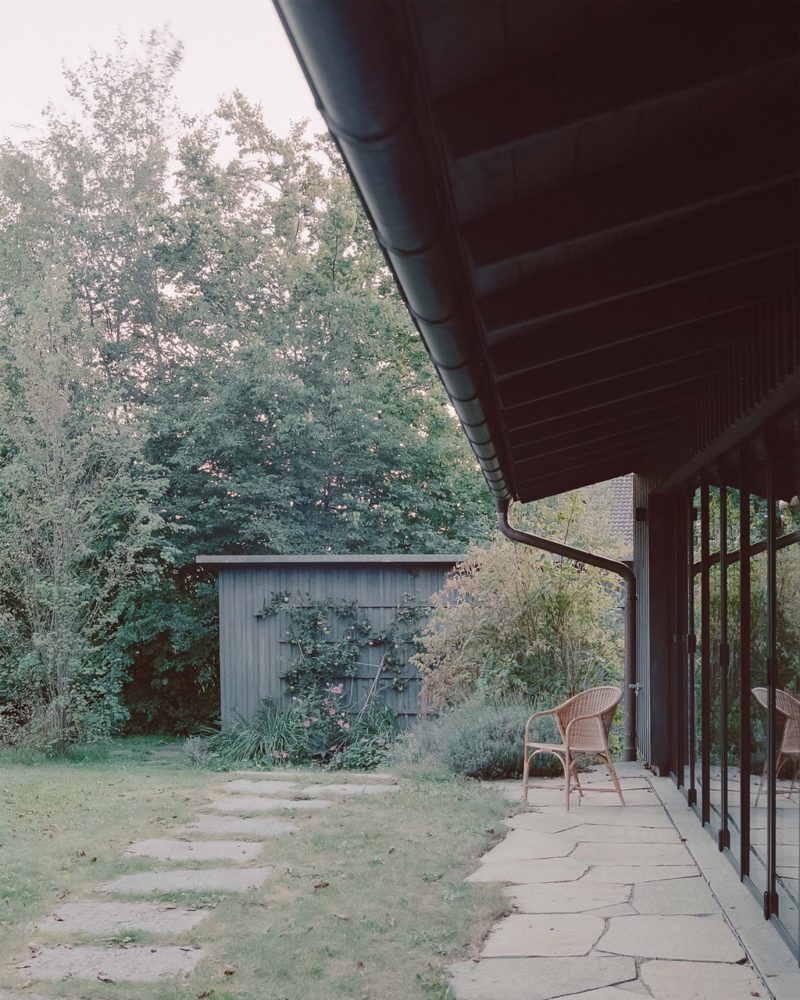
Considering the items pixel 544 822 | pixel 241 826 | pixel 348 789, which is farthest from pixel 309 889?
pixel 348 789

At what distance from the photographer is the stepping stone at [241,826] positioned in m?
6.45

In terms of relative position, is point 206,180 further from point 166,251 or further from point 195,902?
point 195,902

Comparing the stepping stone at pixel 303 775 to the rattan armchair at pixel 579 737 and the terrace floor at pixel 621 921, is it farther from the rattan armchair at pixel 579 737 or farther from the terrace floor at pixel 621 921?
the terrace floor at pixel 621 921

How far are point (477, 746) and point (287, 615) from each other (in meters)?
3.97

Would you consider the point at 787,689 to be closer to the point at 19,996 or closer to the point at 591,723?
the point at 19,996

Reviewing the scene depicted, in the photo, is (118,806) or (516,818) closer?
(516,818)

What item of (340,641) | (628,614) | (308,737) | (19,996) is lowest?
(308,737)

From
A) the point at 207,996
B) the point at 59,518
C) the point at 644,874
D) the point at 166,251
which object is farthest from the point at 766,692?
the point at 166,251

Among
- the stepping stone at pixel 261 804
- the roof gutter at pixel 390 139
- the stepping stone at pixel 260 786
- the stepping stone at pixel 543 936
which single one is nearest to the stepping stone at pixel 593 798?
the stepping stone at pixel 261 804

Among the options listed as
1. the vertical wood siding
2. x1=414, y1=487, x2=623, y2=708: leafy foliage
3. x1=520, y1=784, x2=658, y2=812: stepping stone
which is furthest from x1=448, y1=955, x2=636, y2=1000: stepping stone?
the vertical wood siding

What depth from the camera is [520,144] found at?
226 cm

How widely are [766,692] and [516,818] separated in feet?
8.36

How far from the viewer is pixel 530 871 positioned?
5141 millimetres

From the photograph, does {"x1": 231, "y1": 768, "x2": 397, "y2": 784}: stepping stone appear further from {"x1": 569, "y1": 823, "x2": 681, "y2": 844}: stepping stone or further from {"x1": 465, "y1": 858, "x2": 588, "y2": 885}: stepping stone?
{"x1": 465, "y1": 858, "x2": 588, "y2": 885}: stepping stone
